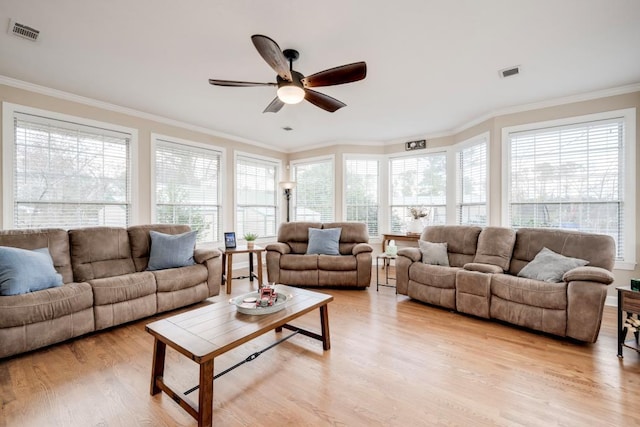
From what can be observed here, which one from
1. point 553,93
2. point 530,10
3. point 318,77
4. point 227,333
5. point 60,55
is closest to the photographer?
point 227,333

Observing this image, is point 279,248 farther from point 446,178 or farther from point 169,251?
point 446,178

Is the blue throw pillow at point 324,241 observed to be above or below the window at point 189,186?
below

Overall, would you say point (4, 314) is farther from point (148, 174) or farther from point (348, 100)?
point (348, 100)

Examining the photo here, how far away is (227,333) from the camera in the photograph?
1675 mm

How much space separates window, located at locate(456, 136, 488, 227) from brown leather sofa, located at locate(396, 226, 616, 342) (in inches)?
41.6

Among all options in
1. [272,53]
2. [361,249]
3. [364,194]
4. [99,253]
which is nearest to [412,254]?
[361,249]

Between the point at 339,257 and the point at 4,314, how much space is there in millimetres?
3367

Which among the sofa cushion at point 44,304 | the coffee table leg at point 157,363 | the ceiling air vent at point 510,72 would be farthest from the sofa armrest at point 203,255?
the ceiling air vent at point 510,72

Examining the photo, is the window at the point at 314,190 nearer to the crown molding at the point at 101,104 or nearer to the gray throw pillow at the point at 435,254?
the crown molding at the point at 101,104

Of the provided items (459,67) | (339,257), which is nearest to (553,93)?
(459,67)

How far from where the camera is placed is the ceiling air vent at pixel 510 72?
2.88 meters

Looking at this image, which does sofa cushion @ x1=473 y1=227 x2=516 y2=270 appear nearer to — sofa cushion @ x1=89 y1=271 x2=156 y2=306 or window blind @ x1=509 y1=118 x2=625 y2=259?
window blind @ x1=509 y1=118 x2=625 y2=259

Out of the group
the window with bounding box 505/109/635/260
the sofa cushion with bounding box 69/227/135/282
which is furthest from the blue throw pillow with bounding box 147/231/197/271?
the window with bounding box 505/109/635/260

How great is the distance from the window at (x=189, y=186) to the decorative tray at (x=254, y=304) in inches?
114
